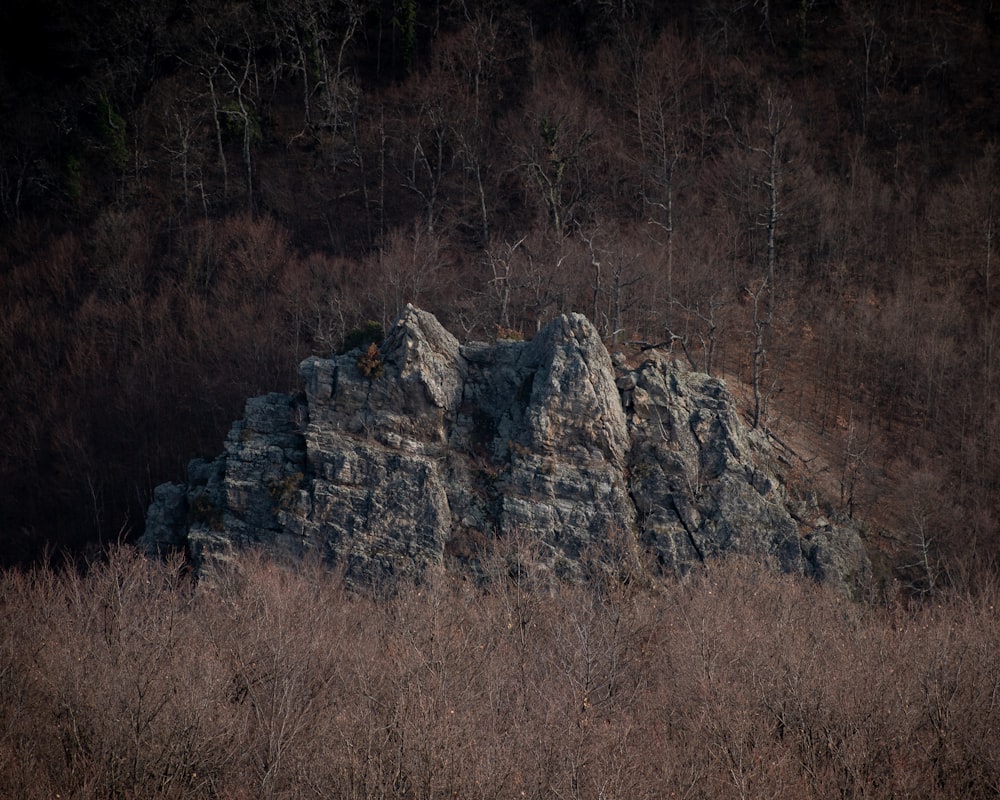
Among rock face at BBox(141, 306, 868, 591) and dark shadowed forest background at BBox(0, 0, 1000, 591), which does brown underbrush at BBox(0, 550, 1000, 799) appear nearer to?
rock face at BBox(141, 306, 868, 591)

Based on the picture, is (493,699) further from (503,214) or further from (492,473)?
(503,214)

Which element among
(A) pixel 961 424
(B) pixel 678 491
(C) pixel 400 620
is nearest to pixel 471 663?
(C) pixel 400 620

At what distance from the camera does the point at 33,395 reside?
167ft

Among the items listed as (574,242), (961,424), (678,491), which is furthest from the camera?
(574,242)

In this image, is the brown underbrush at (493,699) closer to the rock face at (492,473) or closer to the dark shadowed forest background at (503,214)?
the rock face at (492,473)

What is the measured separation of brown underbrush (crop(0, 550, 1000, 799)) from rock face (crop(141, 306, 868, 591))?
3.94m

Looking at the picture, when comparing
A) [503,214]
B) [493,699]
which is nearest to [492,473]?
[493,699]

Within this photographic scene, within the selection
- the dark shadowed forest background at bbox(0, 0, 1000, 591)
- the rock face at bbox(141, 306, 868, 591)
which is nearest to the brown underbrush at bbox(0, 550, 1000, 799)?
the rock face at bbox(141, 306, 868, 591)

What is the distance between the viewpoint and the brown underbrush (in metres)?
17.4

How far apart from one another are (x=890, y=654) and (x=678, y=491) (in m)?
11.7

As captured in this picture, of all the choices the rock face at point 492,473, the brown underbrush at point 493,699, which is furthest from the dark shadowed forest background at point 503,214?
the brown underbrush at point 493,699

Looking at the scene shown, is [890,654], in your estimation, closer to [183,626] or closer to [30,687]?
[183,626]

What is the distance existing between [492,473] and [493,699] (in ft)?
41.9

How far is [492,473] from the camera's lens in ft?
108
